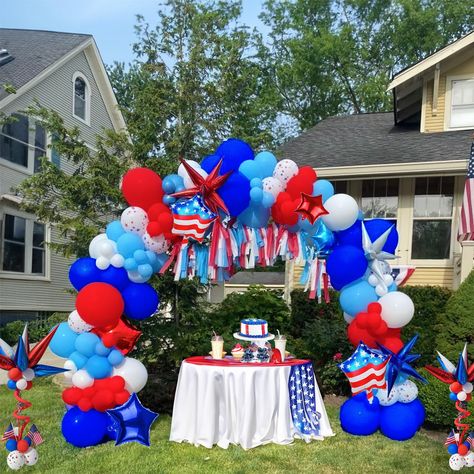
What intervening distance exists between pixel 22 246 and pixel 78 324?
393 inches

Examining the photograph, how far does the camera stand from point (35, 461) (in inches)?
180

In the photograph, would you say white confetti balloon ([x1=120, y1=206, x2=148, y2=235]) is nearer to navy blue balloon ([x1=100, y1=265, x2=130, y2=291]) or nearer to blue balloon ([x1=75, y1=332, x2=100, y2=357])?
navy blue balloon ([x1=100, y1=265, x2=130, y2=291])

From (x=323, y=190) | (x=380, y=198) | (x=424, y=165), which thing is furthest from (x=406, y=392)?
(x=380, y=198)

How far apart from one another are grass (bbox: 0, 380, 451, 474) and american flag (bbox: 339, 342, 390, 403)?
0.64 m

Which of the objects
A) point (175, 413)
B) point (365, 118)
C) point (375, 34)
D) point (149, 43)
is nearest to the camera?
point (175, 413)

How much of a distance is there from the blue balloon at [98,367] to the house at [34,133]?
26.9 feet

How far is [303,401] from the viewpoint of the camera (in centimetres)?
566

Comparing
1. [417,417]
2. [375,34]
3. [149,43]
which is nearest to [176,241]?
[417,417]

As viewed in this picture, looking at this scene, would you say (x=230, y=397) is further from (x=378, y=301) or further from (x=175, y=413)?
(x=378, y=301)

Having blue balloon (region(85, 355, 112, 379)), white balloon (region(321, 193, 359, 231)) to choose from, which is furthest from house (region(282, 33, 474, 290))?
blue balloon (region(85, 355, 112, 379))

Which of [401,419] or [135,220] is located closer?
[401,419]

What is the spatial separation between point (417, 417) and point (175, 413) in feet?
8.27

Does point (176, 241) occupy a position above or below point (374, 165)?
below

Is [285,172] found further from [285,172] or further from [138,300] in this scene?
[138,300]
